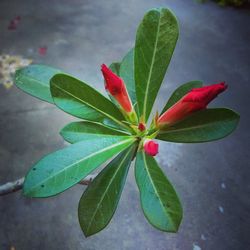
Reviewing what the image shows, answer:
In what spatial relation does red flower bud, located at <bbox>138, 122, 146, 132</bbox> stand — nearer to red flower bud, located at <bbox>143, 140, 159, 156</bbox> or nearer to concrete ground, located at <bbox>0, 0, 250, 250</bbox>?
red flower bud, located at <bbox>143, 140, 159, 156</bbox>

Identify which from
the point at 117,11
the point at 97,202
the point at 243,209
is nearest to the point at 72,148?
the point at 97,202

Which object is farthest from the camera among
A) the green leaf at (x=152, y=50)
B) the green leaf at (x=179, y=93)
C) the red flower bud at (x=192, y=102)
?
the green leaf at (x=179, y=93)

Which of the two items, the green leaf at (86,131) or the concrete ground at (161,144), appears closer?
the green leaf at (86,131)

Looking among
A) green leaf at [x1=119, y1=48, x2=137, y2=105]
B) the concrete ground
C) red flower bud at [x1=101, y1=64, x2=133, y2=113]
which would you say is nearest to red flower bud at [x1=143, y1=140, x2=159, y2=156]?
red flower bud at [x1=101, y1=64, x2=133, y2=113]

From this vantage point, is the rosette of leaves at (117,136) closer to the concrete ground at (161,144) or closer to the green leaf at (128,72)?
the green leaf at (128,72)

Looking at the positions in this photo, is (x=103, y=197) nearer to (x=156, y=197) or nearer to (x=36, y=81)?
(x=156, y=197)

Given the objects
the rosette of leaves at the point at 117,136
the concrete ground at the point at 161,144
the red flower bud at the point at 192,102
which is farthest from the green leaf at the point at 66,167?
the concrete ground at the point at 161,144
